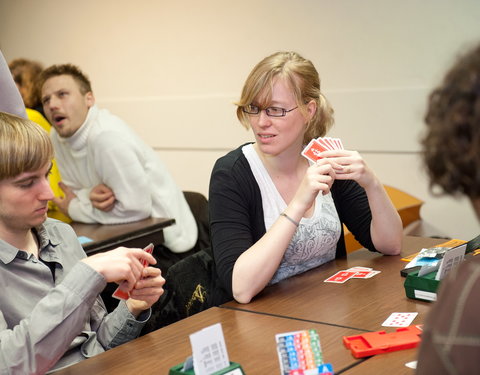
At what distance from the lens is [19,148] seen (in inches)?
71.8

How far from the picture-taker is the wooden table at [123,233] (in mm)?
3418

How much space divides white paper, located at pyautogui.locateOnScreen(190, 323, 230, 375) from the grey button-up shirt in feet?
1.32

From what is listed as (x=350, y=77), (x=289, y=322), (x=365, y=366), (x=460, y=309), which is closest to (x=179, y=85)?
(x=350, y=77)

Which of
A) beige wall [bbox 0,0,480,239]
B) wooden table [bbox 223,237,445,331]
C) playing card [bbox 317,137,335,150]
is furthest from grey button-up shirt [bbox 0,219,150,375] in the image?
beige wall [bbox 0,0,480,239]

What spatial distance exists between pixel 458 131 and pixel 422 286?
Answer: 1.17 m

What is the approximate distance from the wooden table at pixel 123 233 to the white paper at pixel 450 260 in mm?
1860

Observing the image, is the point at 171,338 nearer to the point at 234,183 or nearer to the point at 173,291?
the point at 173,291

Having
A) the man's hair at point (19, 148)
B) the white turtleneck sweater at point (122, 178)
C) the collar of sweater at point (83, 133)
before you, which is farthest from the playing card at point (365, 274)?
the collar of sweater at point (83, 133)

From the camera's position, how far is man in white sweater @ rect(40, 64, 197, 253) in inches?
150

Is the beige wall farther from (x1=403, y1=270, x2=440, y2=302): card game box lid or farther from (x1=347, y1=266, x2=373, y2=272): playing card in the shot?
(x1=403, y1=270, x2=440, y2=302): card game box lid

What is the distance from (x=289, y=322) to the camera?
1959 millimetres

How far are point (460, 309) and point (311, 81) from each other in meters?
1.73

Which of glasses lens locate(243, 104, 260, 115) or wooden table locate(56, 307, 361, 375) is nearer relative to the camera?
wooden table locate(56, 307, 361, 375)

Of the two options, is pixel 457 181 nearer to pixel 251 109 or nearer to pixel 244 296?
pixel 244 296
